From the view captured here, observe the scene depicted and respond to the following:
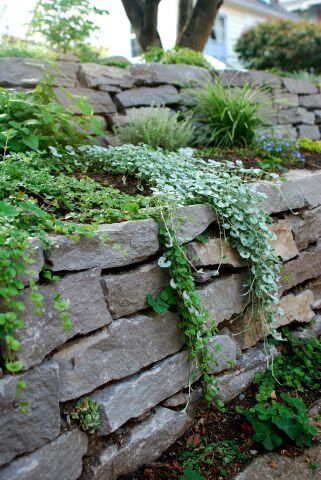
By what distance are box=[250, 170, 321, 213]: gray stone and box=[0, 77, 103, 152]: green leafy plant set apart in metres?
1.19

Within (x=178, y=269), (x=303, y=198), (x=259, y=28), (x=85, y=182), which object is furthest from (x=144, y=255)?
(x=259, y=28)

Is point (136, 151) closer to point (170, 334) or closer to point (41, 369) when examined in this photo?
point (170, 334)

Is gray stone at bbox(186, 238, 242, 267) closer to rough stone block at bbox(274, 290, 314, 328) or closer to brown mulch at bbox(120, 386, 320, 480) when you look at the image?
rough stone block at bbox(274, 290, 314, 328)

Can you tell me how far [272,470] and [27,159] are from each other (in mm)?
1912

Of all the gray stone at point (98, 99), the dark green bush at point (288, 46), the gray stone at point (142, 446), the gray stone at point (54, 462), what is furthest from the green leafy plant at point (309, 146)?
the dark green bush at point (288, 46)

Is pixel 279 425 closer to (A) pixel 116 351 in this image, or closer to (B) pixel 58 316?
(A) pixel 116 351

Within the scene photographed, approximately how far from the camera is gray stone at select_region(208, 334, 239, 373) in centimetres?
256

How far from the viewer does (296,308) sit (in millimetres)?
3334

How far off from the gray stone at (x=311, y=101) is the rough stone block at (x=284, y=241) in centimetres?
402

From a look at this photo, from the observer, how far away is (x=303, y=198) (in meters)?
3.53

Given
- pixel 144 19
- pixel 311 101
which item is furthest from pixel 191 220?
pixel 311 101

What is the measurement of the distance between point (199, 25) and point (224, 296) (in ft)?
17.1

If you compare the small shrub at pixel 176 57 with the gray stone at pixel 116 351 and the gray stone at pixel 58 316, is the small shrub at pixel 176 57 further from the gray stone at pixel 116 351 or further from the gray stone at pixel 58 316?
the gray stone at pixel 58 316

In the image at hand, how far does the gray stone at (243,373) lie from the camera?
267 cm
